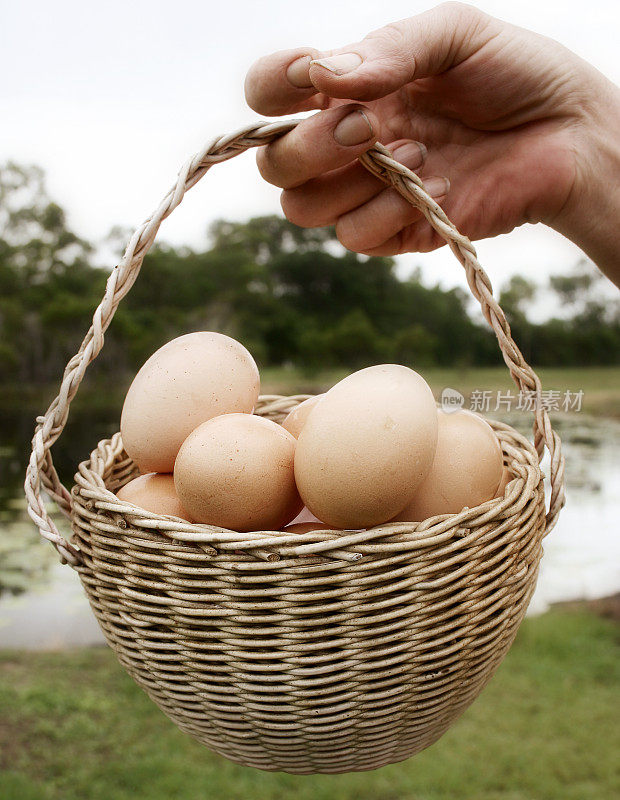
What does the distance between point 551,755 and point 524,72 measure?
244 centimetres

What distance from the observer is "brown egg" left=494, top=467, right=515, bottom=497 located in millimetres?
795

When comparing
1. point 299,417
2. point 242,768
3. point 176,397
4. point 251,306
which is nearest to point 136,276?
point 176,397

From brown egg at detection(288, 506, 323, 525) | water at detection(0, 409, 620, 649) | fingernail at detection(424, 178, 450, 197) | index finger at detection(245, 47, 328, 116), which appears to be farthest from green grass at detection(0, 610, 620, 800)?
index finger at detection(245, 47, 328, 116)

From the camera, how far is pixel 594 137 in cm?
98

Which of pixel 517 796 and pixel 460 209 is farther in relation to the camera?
pixel 517 796

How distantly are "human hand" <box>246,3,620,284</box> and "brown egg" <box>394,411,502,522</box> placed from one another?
35cm

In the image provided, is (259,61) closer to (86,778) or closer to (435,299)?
(86,778)

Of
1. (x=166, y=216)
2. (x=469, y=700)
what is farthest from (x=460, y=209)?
(x=469, y=700)

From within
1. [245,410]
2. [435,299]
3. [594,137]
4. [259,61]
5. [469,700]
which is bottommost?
[435,299]

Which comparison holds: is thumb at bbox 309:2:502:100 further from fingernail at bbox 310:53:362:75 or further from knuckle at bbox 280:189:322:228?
knuckle at bbox 280:189:322:228

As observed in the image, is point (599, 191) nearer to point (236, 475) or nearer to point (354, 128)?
point (354, 128)

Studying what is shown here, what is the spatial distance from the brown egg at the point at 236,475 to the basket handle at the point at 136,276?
133 millimetres

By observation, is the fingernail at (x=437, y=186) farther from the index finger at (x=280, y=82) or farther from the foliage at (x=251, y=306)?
the foliage at (x=251, y=306)

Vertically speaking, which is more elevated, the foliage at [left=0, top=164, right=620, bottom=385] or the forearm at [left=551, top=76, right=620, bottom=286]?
the forearm at [left=551, top=76, right=620, bottom=286]
